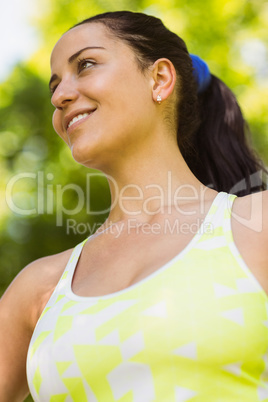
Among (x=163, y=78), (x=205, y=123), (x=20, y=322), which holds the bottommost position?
(x=20, y=322)

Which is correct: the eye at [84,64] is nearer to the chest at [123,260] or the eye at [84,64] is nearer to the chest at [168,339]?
the chest at [123,260]

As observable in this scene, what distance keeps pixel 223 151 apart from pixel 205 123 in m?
0.12

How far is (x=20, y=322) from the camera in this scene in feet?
5.43

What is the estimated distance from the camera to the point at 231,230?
136 centimetres

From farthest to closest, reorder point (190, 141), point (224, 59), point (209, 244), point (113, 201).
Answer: point (224, 59), point (190, 141), point (113, 201), point (209, 244)

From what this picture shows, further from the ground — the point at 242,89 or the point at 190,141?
the point at 242,89

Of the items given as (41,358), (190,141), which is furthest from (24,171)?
(41,358)

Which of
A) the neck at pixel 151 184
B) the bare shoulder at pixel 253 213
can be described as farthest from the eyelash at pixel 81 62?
the bare shoulder at pixel 253 213

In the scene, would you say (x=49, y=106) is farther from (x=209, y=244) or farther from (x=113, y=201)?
(x=209, y=244)

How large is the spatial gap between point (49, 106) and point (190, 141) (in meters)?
3.05

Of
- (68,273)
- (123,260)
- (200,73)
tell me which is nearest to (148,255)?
(123,260)

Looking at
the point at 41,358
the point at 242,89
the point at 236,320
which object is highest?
the point at 242,89

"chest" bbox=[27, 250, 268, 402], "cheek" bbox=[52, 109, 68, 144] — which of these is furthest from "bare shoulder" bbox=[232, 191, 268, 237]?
"cheek" bbox=[52, 109, 68, 144]

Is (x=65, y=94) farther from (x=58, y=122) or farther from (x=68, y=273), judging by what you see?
(x=68, y=273)
